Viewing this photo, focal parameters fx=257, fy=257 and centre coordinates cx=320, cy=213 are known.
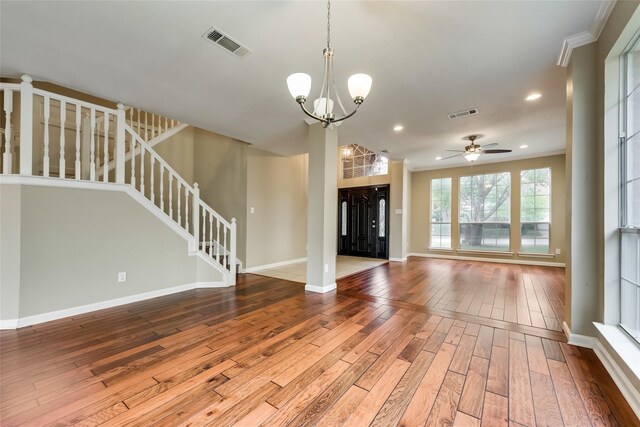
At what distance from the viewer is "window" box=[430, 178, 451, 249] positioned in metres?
7.41

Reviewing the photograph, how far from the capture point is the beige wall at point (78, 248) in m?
2.67

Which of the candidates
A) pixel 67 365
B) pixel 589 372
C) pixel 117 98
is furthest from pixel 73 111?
pixel 589 372

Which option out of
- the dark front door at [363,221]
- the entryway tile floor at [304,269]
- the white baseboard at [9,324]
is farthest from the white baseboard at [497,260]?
the white baseboard at [9,324]

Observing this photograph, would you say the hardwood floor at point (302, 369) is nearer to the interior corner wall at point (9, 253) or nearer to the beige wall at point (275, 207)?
the interior corner wall at point (9, 253)

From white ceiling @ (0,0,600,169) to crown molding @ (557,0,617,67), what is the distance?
0.05 m

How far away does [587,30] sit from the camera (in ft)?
6.95

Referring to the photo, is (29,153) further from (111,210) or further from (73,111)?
(73,111)

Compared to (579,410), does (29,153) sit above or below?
above

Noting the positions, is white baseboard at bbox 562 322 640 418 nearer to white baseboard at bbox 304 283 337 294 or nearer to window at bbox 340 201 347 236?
white baseboard at bbox 304 283 337 294

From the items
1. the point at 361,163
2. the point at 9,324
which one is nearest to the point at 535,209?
the point at 361,163

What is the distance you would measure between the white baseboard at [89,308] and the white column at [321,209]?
5.81 feet

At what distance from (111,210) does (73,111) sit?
8.45 ft

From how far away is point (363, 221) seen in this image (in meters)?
7.83

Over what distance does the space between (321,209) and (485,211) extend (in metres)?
5.31
